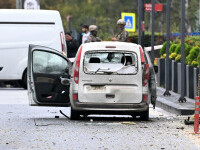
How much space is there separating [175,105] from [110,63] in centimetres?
339

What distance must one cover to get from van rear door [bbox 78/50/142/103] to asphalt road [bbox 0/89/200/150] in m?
0.43

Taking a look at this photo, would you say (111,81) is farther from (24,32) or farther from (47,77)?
(24,32)

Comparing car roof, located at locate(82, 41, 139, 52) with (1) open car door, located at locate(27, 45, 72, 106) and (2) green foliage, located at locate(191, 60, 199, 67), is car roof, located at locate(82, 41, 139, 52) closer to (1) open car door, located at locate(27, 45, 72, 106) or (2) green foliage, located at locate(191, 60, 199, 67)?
(1) open car door, located at locate(27, 45, 72, 106)

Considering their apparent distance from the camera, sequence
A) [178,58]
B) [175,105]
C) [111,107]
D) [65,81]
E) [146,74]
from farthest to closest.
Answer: [178,58]
[175,105]
[65,81]
[146,74]
[111,107]

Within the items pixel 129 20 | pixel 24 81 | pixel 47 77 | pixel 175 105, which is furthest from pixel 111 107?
pixel 129 20

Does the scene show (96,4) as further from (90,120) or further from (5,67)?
(90,120)

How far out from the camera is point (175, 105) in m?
19.7

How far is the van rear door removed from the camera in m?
16.4

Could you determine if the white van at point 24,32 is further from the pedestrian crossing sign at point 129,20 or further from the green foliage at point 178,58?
the pedestrian crossing sign at point 129,20

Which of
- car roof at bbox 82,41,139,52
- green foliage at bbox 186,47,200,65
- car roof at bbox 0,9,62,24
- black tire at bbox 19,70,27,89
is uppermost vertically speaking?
car roof at bbox 82,41,139,52

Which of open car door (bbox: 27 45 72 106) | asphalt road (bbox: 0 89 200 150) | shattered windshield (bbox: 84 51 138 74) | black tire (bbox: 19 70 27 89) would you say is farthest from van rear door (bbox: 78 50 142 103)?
black tire (bbox: 19 70 27 89)

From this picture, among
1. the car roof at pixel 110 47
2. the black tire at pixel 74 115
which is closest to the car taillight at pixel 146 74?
the car roof at pixel 110 47

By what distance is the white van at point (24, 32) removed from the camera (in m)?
28.5

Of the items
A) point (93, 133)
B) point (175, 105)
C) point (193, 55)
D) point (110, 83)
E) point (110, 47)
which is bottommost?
point (175, 105)
